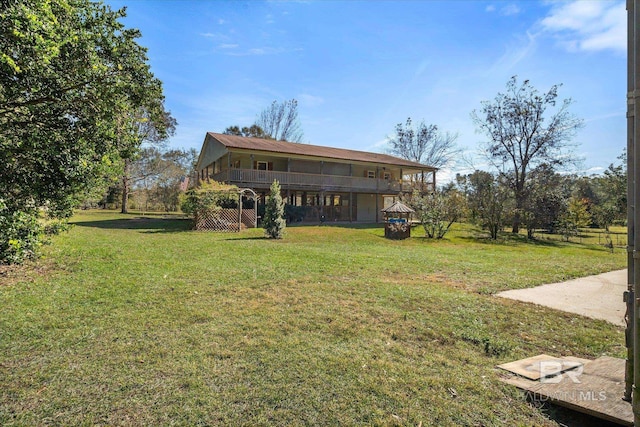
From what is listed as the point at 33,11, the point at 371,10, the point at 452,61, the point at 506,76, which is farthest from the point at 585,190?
the point at 33,11

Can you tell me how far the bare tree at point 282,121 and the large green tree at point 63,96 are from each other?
37.1m

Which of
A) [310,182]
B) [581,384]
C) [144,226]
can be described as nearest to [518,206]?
[310,182]

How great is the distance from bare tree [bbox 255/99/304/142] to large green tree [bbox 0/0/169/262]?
122 ft

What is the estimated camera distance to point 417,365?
3328 mm

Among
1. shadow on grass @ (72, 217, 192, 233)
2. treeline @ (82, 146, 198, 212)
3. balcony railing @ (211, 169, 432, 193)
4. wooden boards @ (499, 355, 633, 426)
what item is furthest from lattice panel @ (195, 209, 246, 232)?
treeline @ (82, 146, 198, 212)

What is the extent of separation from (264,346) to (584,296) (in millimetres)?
6529

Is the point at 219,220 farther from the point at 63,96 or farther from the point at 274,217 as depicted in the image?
the point at 63,96

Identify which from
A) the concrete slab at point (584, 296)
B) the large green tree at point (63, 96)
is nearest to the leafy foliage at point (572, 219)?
the concrete slab at point (584, 296)

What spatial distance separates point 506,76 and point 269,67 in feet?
67.3

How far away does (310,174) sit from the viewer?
24.1 meters

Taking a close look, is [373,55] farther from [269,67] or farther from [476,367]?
[476,367]

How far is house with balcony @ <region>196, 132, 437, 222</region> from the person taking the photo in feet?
73.2

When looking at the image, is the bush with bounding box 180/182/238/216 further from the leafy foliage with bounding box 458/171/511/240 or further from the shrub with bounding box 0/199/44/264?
the leafy foliage with bounding box 458/171/511/240

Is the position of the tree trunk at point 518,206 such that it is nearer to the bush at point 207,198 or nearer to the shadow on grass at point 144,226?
the bush at point 207,198
